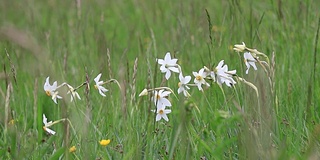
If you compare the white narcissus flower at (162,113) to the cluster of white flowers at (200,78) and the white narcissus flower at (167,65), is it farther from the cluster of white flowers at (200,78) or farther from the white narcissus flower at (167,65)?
the white narcissus flower at (167,65)

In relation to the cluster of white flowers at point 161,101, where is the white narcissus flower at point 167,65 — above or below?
above

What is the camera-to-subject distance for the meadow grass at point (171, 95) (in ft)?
6.41

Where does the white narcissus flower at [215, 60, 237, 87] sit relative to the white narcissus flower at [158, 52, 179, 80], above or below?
below

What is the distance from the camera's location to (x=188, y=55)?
13.0 feet

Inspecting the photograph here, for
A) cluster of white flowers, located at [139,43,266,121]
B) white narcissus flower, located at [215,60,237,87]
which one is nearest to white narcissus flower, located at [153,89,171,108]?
cluster of white flowers, located at [139,43,266,121]

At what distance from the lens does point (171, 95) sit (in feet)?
10.2

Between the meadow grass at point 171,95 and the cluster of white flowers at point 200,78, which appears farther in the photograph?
the cluster of white flowers at point 200,78

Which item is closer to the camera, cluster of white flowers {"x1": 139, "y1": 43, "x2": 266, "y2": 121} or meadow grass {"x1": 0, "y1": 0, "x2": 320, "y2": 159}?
meadow grass {"x1": 0, "y1": 0, "x2": 320, "y2": 159}

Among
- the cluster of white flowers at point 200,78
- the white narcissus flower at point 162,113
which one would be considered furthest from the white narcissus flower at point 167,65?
the white narcissus flower at point 162,113

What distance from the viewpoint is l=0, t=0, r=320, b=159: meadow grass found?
6.41ft

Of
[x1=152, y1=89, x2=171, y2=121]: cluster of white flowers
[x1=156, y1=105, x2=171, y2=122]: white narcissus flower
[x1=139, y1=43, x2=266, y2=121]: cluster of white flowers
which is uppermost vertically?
[x1=139, y1=43, x2=266, y2=121]: cluster of white flowers

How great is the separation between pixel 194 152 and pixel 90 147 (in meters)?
0.38

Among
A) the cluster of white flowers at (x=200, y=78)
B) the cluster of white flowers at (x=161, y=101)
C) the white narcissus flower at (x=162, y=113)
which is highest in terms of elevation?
the cluster of white flowers at (x=200, y=78)

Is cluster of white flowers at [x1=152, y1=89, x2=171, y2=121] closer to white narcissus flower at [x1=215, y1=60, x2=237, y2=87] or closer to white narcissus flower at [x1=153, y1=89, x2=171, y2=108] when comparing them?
white narcissus flower at [x1=153, y1=89, x2=171, y2=108]
